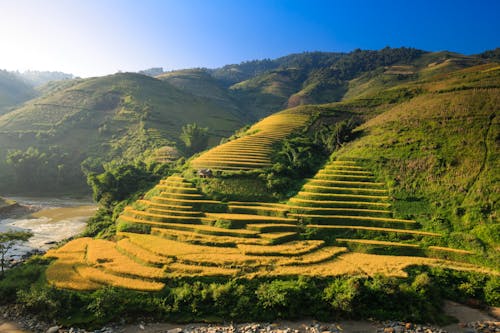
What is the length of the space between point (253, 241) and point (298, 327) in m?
7.54

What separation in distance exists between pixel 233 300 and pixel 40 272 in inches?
590

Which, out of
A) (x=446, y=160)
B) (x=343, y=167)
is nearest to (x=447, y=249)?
(x=446, y=160)

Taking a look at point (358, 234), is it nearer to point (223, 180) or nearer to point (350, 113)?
point (223, 180)

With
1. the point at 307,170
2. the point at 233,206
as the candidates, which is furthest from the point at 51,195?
the point at 307,170

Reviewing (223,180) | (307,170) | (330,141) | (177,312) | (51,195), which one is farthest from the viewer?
(51,195)

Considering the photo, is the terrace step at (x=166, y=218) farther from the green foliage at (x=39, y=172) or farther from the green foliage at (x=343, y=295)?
the green foliage at (x=39, y=172)

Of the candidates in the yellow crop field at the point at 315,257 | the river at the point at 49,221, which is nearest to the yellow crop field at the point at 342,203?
the yellow crop field at the point at 315,257

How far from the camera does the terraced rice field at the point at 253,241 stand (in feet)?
60.2

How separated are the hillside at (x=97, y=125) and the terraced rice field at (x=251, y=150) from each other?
34.6 m

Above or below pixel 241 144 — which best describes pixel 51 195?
below

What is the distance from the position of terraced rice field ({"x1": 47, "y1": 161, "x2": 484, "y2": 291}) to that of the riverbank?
2.51m

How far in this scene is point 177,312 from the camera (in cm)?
1581

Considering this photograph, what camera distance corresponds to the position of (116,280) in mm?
17828

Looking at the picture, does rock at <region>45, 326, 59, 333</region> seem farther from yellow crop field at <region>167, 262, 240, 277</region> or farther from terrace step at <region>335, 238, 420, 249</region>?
terrace step at <region>335, 238, 420, 249</region>
